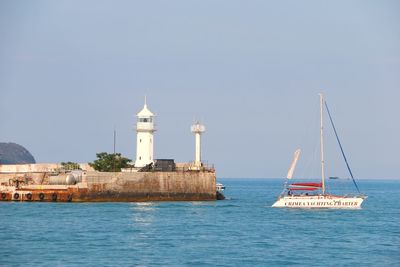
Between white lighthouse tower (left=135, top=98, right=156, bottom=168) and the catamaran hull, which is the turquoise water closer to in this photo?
the catamaran hull

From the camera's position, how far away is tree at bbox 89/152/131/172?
91.7 meters

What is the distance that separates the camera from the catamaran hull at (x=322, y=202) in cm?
8072

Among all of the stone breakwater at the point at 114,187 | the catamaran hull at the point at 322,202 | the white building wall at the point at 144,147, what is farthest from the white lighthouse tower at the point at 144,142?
the catamaran hull at the point at 322,202

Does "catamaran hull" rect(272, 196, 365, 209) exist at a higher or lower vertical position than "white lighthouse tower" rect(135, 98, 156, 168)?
lower

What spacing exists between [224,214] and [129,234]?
63.6 feet

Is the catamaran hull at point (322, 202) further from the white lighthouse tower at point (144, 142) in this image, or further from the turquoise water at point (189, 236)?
the white lighthouse tower at point (144, 142)

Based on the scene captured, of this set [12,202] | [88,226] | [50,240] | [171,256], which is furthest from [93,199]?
[171,256]

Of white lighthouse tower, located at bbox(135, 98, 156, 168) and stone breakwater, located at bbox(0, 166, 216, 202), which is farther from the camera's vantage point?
white lighthouse tower, located at bbox(135, 98, 156, 168)

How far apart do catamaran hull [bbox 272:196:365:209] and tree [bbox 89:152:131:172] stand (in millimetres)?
17950

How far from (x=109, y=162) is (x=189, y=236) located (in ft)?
119

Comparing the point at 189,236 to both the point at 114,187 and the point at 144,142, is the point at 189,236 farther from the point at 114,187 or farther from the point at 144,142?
the point at 144,142

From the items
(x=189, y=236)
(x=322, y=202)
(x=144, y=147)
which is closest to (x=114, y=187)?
(x=144, y=147)

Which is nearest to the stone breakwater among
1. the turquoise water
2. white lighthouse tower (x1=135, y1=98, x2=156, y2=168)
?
the turquoise water

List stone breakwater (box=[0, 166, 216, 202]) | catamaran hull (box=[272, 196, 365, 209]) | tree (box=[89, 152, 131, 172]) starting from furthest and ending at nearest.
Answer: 1. tree (box=[89, 152, 131, 172])
2. stone breakwater (box=[0, 166, 216, 202])
3. catamaran hull (box=[272, 196, 365, 209])
